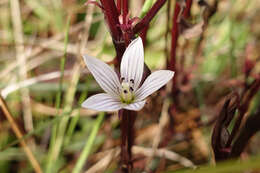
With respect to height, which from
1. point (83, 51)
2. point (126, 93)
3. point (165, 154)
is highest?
point (83, 51)

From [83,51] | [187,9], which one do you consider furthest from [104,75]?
[83,51]

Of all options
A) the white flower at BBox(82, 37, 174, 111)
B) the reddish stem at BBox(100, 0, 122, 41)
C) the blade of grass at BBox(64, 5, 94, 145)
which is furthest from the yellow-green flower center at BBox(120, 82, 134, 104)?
the blade of grass at BBox(64, 5, 94, 145)

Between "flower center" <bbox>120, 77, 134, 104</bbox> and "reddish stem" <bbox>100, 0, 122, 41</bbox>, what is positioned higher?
"reddish stem" <bbox>100, 0, 122, 41</bbox>

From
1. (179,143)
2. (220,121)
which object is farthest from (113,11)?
(179,143)

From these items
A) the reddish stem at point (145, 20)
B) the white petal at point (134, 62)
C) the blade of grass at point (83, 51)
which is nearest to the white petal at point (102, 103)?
the white petal at point (134, 62)

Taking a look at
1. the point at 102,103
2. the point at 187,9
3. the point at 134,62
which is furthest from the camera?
the point at 187,9

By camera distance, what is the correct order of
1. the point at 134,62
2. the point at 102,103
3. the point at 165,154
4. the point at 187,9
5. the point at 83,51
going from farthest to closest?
1. the point at 83,51
2. the point at 165,154
3. the point at 187,9
4. the point at 134,62
5. the point at 102,103

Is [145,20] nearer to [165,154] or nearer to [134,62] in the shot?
[134,62]

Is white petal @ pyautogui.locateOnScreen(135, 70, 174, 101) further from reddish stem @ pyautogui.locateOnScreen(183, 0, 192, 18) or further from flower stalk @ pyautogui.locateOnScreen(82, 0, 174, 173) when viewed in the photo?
reddish stem @ pyautogui.locateOnScreen(183, 0, 192, 18)
